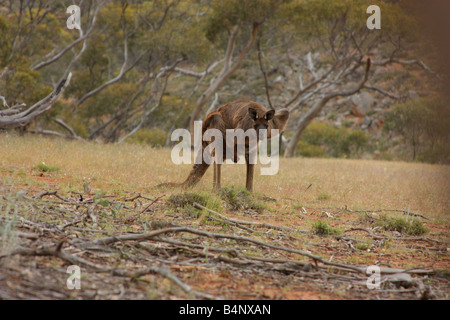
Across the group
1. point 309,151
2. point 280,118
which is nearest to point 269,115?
point 280,118

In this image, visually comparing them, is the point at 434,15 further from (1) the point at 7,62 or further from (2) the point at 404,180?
(1) the point at 7,62

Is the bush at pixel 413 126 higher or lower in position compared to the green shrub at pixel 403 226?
higher

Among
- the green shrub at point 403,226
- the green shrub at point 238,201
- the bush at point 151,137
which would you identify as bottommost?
the green shrub at point 403,226

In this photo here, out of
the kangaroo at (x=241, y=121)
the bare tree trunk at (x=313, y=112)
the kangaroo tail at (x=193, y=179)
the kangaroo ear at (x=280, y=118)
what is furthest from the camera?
the bare tree trunk at (x=313, y=112)

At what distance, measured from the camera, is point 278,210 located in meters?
6.62

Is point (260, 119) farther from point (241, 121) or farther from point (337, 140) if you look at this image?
point (337, 140)

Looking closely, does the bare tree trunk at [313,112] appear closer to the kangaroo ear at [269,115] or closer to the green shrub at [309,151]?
the green shrub at [309,151]

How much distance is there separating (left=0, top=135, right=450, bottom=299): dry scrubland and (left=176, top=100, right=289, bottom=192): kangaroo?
30 cm

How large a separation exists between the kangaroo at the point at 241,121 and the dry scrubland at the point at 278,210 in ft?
0.97

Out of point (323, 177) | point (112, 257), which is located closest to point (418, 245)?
point (112, 257)

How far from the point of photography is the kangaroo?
653 centimetres

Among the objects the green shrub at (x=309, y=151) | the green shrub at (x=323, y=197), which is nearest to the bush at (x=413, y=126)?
the green shrub at (x=309, y=151)

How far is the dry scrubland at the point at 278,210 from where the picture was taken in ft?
10.1

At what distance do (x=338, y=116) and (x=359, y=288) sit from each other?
1280 inches
